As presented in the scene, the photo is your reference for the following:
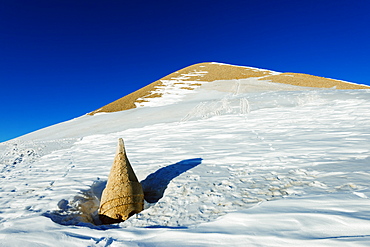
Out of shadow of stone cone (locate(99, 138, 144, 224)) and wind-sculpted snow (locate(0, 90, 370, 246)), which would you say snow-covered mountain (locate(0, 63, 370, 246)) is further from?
shadow of stone cone (locate(99, 138, 144, 224))

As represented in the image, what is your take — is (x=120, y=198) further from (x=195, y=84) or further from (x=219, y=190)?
(x=195, y=84)

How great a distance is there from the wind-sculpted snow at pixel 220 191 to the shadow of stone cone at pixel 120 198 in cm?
30

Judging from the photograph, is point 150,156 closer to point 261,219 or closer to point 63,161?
point 63,161

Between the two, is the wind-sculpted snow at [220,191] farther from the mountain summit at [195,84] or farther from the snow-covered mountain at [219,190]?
the mountain summit at [195,84]

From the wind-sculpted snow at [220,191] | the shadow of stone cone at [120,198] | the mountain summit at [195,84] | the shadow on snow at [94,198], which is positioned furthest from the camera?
the mountain summit at [195,84]

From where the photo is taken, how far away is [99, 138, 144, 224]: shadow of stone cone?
353 centimetres

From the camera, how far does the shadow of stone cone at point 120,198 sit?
3.53 meters

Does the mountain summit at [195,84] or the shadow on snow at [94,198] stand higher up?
the mountain summit at [195,84]

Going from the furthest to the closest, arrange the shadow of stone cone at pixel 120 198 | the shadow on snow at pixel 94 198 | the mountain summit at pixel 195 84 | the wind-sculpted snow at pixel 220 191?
the mountain summit at pixel 195 84
the shadow of stone cone at pixel 120 198
the shadow on snow at pixel 94 198
the wind-sculpted snow at pixel 220 191

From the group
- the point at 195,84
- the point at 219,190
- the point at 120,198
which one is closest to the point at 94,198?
the point at 120,198

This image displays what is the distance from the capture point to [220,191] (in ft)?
12.0

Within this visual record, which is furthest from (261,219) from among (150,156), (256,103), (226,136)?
(256,103)

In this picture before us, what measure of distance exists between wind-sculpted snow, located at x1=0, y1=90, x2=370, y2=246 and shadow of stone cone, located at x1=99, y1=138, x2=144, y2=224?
0.30 metres

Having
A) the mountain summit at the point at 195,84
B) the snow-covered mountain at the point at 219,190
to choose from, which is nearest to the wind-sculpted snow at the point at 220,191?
the snow-covered mountain at the point at 219,190
